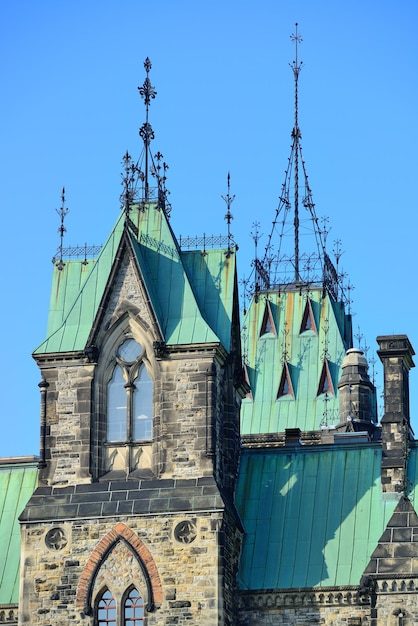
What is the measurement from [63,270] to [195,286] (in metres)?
4.28

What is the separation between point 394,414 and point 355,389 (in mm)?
23064

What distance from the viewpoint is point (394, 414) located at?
69.3m

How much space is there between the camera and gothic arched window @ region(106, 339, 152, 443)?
67.5 m

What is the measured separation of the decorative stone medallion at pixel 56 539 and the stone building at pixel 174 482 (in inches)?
1.6

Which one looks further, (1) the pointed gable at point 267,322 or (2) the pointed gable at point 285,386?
(1) the pointed gable at point 267,322

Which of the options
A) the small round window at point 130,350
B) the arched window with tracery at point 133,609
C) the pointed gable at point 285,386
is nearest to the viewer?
the arched window with tracery at point 133,609

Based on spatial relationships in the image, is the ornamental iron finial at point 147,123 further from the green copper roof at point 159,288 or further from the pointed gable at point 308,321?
the pointed gable at point 308,321

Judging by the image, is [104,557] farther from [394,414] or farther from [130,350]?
[394,414]

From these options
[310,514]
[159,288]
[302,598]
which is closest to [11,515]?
[159,288]

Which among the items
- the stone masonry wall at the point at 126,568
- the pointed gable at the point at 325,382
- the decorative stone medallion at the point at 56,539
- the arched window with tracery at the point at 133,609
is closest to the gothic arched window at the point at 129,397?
the stone masonry wall at the point at 126,568

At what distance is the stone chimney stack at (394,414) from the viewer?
2721 inches

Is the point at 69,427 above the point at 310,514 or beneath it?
above

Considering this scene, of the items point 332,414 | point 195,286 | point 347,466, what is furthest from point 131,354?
point 332,414

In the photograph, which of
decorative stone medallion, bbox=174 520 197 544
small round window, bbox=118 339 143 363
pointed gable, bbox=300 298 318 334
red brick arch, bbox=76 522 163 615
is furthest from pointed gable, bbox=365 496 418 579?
pointed gable, bbox=300 298 318 334
